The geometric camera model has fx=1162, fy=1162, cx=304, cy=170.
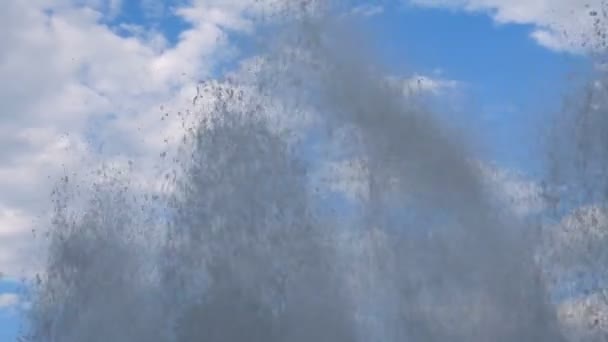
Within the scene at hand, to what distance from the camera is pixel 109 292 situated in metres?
84.4

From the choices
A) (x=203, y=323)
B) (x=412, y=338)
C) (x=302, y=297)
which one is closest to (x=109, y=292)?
(x=203, y=323)

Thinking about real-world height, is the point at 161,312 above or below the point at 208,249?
below

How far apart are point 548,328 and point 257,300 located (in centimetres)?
1935

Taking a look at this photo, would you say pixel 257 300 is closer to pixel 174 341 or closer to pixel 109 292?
pixel 174 341

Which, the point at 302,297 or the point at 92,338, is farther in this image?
the point at 92,338

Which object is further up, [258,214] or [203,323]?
[258,214]

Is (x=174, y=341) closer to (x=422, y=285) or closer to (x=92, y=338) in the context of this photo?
(x=92, y=338)

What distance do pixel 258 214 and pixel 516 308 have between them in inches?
716

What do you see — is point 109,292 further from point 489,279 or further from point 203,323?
point 489,279

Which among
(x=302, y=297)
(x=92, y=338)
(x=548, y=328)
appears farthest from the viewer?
(x=92, y=338)

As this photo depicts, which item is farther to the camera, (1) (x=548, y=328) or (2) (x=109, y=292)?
(2) (x=109, y=292)

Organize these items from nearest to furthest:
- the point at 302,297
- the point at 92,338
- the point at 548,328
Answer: the point at 548,328
the point at 302,297
the point at 92,338

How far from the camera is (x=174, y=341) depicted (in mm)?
79875

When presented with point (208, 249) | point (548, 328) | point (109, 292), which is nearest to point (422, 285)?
point (548, 328)
